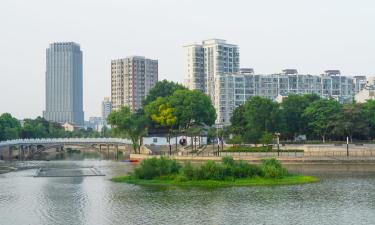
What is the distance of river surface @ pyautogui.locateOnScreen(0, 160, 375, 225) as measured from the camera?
37.7 metres

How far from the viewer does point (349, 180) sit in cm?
6041

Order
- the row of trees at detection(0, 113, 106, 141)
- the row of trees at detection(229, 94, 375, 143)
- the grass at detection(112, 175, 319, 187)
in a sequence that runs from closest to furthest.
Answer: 1. the grass at detection(112, 175, 319, 187)
2. the row of trees at detection(229, 94, 375, 143)
3. the row of trees at detection(0, 113, 106, 141)

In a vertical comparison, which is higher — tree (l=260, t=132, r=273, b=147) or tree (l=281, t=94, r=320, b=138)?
tree (l=281, t=94, r=320, b=138)

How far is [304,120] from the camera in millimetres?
117812

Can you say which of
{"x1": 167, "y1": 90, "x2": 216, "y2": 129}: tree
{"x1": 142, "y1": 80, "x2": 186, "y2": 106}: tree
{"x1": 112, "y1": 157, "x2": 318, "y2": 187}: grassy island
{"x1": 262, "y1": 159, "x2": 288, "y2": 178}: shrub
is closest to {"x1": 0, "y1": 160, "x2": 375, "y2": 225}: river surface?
{"x1": 112, "y1": 157, "x2": 318, "y2": 187}: grassy island

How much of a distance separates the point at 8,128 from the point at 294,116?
7098cm

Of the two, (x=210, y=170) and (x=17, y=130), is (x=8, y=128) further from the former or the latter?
(x=210, y=170)

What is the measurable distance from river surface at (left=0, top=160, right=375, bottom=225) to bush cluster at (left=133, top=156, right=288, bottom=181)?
4.12m

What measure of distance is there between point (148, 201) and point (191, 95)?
79.8m

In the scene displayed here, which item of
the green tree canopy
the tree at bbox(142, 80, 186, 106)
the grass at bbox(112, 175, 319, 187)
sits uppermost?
the tree at bbox(142, 80, 186, 106)

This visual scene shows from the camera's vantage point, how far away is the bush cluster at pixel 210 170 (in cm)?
5834

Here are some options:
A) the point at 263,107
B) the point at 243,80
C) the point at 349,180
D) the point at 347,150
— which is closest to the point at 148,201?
the point at 349,180

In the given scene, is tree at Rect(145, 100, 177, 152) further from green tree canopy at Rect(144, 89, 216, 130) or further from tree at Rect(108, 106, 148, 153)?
tree at Rect(108, 106, 148, 153)

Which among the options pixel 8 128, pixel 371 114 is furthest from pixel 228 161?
pixel 8 128
